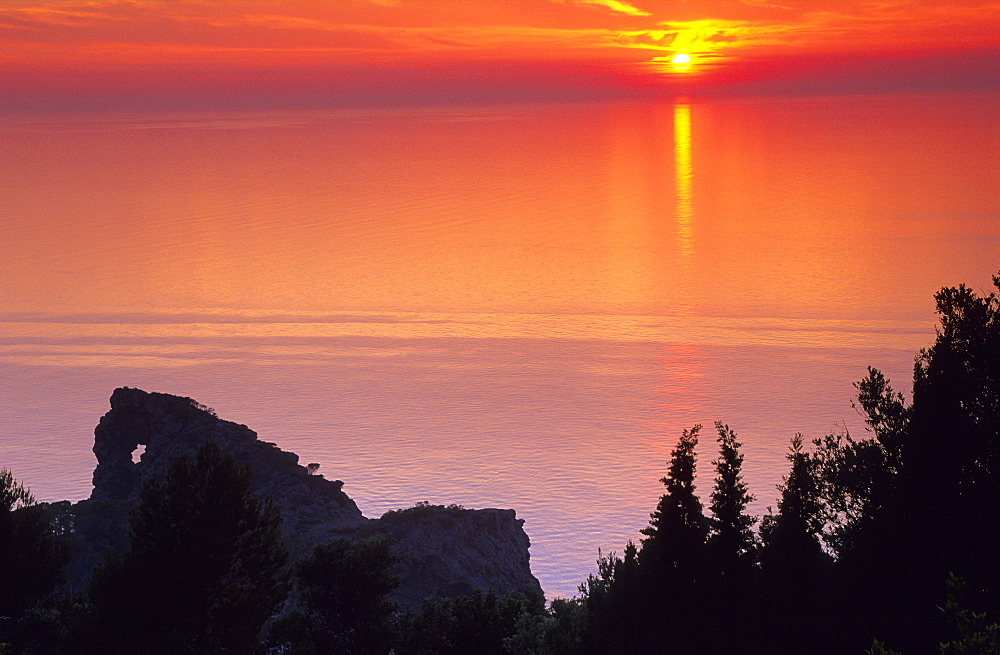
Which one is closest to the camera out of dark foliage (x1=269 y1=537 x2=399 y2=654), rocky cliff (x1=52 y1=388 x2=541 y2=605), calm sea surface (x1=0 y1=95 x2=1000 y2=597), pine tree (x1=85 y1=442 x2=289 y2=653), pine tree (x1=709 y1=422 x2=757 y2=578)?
pine tree (x1=709 y1=422 x2=757 y2=578)

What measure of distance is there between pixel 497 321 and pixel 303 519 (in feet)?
96.6

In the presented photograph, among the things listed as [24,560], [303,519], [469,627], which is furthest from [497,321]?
[24,560]

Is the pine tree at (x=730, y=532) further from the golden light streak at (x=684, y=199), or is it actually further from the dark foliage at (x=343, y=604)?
Result: the golden light streak at (x=684, y=199)

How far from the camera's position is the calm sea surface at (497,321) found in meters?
41.5

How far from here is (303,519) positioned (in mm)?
31469

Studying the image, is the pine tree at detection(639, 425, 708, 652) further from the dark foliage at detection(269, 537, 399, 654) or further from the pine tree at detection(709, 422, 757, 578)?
the dark foliage at detection(269, 537, 399, 654)

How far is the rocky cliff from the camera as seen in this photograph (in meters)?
29.3

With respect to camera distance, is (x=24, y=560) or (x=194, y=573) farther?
(x=24, y=560)

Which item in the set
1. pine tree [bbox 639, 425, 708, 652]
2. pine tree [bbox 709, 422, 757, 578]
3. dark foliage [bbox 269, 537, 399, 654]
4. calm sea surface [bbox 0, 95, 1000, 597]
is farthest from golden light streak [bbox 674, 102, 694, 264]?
pine tree [bbox 639, 425, 708, 652]

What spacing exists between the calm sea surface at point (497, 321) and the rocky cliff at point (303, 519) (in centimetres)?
339

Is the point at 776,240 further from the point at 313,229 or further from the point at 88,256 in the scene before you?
the point at 88,256

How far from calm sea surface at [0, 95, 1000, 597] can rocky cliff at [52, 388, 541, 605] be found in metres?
3.39

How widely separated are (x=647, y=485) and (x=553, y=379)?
482 inches

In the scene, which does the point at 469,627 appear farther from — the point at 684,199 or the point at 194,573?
the point at 684,199
